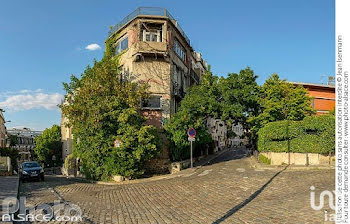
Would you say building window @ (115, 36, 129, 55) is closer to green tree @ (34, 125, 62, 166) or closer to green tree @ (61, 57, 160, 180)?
green tree @ (61, 57, 160, 180)

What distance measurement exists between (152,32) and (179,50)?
170 inches

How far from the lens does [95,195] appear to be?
39.9ft

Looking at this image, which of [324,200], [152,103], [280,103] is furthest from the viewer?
[152,103]

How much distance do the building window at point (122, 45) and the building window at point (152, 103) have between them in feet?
17.6

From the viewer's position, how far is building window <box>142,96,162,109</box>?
22.0m

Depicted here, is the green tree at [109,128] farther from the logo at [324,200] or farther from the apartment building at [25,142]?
the apartment building at [25,142]

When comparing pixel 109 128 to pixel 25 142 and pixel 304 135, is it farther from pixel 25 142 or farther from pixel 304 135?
pixel 25 142

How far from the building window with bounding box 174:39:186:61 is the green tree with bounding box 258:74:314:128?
8.70 m

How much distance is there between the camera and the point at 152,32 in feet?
74.9

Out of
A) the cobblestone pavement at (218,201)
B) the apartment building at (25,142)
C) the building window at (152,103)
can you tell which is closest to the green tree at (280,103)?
the cobblestone pavement at (218,201)

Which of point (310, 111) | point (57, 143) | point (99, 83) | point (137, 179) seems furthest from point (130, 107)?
point (57, 143)

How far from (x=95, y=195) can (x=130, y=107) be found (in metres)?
7.47

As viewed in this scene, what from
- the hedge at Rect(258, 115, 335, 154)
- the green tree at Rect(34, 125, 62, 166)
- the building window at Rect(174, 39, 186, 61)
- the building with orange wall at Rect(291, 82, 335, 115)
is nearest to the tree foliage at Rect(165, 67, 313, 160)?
the hedge at Rect(258, 115, 335, 154)

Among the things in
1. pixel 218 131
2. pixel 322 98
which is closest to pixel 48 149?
pixel 218 131
